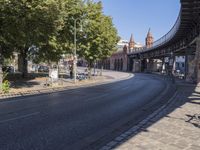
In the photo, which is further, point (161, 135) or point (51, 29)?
point (51, 29)

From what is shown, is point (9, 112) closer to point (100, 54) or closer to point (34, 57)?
point (34, 57)

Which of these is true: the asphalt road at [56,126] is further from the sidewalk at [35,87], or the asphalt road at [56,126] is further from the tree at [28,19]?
the tree at [28,19]

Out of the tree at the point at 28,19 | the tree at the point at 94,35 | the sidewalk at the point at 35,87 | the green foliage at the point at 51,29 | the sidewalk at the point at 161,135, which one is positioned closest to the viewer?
the sidewalk at the point at 161,135

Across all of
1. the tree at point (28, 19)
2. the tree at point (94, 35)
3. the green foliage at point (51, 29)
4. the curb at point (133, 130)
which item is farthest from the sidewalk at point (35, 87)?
the curb at point (133, 130)

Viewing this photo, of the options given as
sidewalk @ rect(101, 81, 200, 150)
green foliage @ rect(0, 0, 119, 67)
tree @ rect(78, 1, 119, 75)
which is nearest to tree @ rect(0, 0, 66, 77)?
green foliage @ rect(0, 0, 119, 67)

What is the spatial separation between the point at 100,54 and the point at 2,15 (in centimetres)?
2844

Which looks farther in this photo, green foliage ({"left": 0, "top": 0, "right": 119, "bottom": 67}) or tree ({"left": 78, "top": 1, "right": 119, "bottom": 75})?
tree ({"left": 78, "top": 1, "right": 119, "bottom": 75})

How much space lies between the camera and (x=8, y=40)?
26.7 m

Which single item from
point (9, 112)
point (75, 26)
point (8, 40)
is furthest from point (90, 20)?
point (9, 112)

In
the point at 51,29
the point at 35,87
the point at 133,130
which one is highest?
the point at 51,29

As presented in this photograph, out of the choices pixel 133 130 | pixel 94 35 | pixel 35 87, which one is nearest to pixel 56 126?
pixel 133 130

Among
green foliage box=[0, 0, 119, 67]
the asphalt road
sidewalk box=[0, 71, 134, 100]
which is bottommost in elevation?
sidewalk box=[0, 71, 134, 100]

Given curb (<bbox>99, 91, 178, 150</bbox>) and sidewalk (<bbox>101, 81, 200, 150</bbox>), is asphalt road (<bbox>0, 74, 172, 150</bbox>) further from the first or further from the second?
sidewalk (<bbox>101, 81, 200, 150</bbox>)

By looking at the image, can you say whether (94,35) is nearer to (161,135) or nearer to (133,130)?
(133,130)
